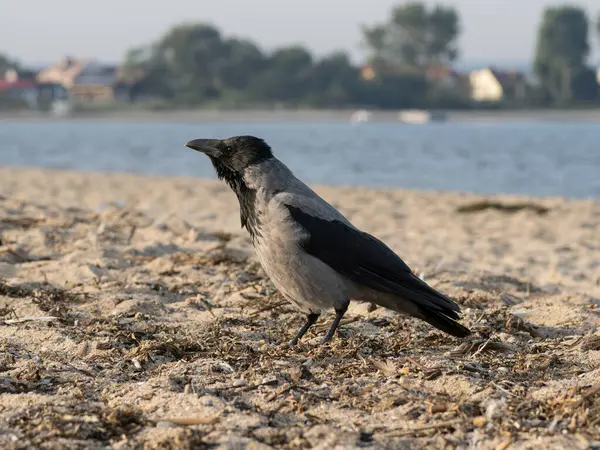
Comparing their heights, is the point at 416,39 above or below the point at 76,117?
above

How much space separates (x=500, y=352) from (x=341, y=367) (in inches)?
36.2

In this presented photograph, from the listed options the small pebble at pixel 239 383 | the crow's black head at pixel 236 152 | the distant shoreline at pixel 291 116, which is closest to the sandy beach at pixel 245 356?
the small pebble at pixel 239 383

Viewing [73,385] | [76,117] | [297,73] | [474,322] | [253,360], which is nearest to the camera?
[73,385]

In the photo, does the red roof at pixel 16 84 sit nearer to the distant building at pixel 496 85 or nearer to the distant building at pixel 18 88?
the distant building at pixel 18 88

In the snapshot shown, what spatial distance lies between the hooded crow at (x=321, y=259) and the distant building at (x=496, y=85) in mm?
120098

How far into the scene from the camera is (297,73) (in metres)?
120

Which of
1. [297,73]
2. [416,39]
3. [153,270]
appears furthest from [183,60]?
[153,270]

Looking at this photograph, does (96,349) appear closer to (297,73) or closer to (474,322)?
(474,322)

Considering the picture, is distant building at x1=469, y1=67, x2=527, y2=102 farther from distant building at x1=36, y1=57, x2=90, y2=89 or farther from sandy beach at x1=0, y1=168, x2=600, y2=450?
sandy beach at x1=0, y1=168, x2=600, y2=450

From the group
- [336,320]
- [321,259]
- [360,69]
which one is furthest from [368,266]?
[360,69]

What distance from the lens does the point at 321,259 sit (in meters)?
4.26

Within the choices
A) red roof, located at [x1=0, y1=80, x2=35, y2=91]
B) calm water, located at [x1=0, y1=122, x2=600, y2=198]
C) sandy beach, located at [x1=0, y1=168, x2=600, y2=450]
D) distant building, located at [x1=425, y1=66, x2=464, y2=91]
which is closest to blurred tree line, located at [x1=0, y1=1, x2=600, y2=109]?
distant building, located at [x1=425, y1=66, x2=464, y2=91]

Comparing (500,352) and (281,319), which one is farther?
(281,319)

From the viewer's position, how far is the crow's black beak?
4602mm
